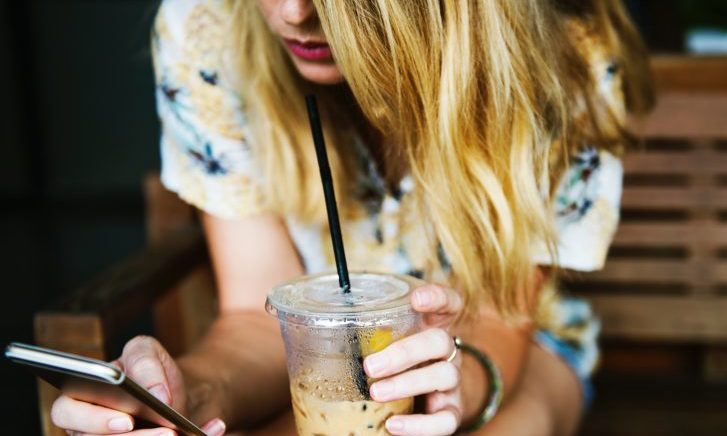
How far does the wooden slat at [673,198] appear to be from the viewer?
192cm

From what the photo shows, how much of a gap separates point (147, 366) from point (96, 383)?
0.19 meters

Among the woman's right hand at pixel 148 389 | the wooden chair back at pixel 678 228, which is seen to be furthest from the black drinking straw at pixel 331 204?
the wooden chair back at pixel 678 228

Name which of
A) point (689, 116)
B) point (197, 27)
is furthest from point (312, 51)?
point (689, 116)

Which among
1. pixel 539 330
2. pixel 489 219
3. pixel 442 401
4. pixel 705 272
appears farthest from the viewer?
pixel 705 272

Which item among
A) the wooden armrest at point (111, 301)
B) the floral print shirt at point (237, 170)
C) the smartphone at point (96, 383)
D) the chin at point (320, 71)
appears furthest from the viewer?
the floral print shirt at point (237, 170)

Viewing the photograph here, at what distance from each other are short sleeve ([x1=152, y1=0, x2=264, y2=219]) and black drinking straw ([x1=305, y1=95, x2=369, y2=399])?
463 mm

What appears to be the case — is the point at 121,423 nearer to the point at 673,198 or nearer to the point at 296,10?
the point at 296,10

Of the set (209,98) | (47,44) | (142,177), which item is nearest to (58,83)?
(47,44)

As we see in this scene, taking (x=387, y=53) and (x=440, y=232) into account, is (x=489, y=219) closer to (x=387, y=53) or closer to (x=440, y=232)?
(x=440, y=232)

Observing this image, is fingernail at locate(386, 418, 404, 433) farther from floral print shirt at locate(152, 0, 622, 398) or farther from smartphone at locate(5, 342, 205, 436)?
floral print shirt at locate(152, 0, 622, 398)

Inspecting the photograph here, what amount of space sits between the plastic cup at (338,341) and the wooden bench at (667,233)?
0.91m

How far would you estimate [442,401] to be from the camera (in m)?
1.01

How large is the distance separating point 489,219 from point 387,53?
0.95 ft

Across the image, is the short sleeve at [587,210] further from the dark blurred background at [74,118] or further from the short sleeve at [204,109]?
the dark blurred background at [74,118]
